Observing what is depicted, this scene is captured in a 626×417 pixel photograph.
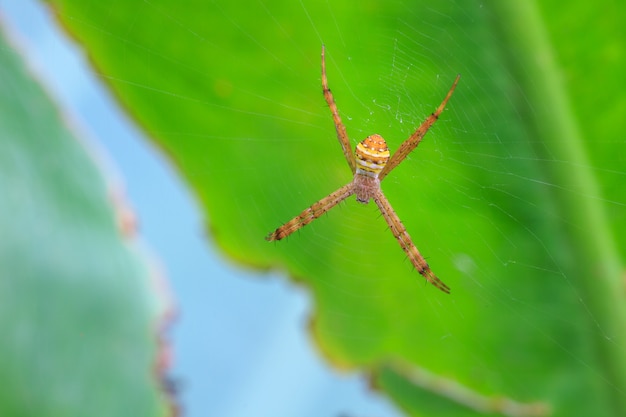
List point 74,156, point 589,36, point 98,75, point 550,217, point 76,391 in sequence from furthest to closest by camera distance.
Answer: point 76,391, point 74,156, point 98,75, point 550,217, point 589,36

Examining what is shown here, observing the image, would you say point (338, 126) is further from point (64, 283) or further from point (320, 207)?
point (64, 283)

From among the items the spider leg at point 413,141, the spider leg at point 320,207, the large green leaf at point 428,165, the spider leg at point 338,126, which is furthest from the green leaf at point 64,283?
the spider leg at point 413,141

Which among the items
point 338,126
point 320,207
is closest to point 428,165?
point 338,126

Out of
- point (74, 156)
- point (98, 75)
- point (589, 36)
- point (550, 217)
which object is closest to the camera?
point (589, 36)

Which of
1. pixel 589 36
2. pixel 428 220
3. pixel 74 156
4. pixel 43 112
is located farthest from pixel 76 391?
pixel 589 36

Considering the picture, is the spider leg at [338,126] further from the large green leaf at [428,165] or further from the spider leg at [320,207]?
the spider leg at [320,207]

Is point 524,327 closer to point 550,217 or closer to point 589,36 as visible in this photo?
point 550,217
